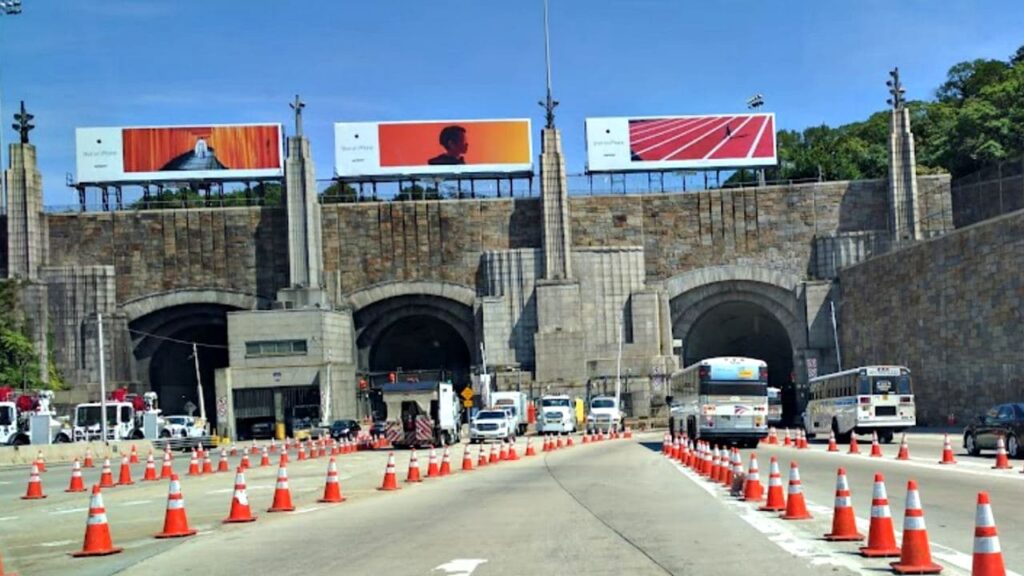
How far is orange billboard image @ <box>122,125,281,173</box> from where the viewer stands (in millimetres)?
79125

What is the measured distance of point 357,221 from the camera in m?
82.2

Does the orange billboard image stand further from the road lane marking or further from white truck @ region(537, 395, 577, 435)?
the road lane marking

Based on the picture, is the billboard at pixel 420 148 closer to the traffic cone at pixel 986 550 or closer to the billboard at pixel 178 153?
the billboard at pixel 178 153

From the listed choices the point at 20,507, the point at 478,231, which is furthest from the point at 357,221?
the point at 20,507

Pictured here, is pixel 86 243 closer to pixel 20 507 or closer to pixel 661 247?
pixel 661 247

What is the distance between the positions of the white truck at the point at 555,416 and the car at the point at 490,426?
9.35 m

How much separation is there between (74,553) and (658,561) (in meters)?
7.22

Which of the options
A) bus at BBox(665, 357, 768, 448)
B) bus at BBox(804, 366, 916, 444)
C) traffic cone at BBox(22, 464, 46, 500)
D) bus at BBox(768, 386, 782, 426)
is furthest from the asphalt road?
bus at BBox(768, 386, 782, 426)

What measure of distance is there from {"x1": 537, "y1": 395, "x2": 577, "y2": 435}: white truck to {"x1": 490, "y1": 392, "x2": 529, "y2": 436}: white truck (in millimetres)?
1560

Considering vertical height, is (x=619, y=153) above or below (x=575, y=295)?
above

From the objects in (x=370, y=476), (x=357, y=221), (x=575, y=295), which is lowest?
(x=370, y=476)

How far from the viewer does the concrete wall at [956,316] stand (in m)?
51.3

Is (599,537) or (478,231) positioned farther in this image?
(478,231)

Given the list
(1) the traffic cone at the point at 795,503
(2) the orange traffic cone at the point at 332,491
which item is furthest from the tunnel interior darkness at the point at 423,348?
(1) the traffic cone at the point at 795,503
